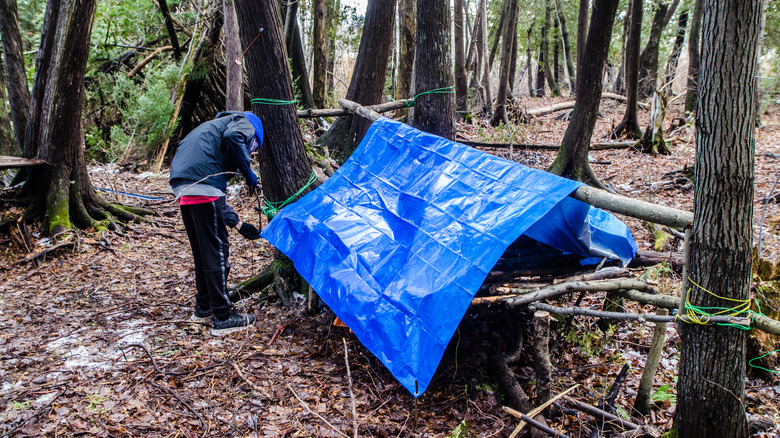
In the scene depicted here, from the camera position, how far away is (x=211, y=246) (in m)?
3.90

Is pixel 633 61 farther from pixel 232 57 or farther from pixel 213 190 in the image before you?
pixel 213 190

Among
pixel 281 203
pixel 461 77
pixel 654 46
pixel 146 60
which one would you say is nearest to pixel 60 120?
pixel 281 203

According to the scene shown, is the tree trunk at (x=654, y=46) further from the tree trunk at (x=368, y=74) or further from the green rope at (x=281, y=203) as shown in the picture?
the green rope at (x=281, y=203)

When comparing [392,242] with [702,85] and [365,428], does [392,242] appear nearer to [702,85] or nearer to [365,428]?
[365,428]

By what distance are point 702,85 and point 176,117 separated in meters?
9.31

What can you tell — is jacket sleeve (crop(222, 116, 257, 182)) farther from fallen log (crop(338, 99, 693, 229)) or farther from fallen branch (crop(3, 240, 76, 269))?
fallen branch (crop(3, 240, 76, 269))

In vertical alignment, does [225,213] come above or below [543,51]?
below

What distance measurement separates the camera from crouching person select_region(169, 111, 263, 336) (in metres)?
3.73

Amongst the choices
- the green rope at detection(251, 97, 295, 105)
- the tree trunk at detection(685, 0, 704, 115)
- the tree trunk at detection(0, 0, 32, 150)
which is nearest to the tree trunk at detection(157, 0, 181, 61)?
the tree trunk at detection(0, 0, 32, 150)

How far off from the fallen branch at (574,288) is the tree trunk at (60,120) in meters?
5.66

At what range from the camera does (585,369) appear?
3.69 meters

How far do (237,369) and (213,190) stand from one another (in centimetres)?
141

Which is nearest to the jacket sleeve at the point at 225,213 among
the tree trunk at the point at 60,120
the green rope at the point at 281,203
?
the green rope at the point at 281,203

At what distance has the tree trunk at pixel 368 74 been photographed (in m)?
7.91
